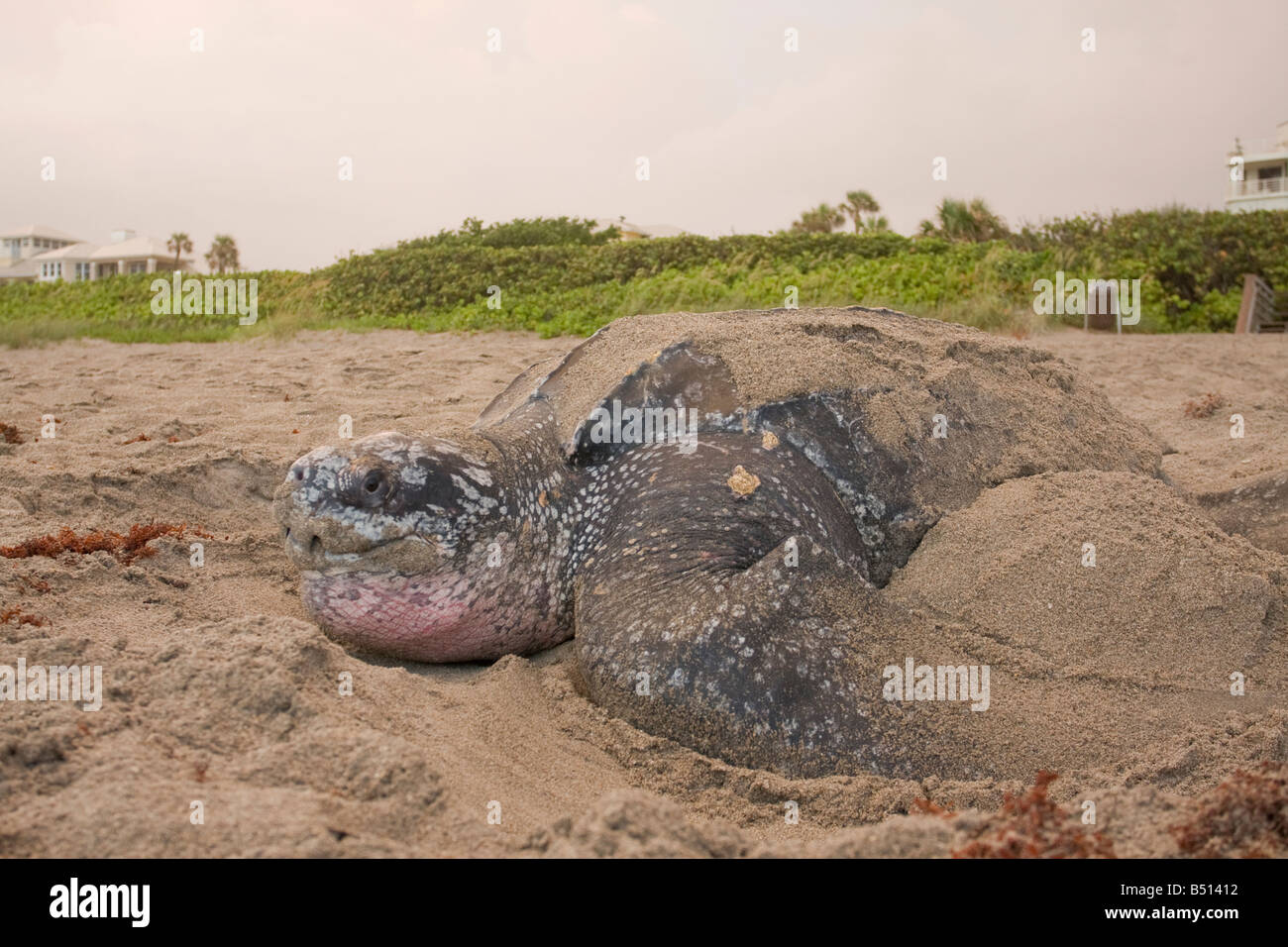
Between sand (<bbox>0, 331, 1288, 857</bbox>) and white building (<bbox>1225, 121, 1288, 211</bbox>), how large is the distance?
1158 inches

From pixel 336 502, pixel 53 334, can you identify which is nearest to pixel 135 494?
pixel 336 502

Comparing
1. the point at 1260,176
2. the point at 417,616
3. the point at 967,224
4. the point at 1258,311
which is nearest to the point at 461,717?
the point at 417,616

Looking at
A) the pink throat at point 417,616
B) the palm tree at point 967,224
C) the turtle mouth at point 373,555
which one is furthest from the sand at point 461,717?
the palm tree at point 967,224

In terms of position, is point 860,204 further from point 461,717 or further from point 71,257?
point 71,257

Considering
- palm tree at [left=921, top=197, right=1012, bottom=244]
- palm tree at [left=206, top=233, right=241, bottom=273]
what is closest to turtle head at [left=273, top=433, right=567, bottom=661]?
palm tree at [left=921, top=197, right=1012, bottom=244]

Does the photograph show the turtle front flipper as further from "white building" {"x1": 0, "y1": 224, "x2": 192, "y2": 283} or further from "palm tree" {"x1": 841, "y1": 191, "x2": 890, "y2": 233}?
"white building" {"x1": 0, "y1": 224, "x2": 192, "y2": 283}

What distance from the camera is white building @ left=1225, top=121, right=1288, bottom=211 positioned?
27359mm

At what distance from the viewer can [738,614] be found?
1.98 meters

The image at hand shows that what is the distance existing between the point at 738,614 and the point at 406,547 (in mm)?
890

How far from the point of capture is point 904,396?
2.80m

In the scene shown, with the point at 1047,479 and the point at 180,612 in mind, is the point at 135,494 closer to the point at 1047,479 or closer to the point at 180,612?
the point at 180,612

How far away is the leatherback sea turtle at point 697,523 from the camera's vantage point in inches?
75.8

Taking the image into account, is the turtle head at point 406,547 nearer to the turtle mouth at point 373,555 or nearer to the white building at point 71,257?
the turtle mouth at point 373,555
